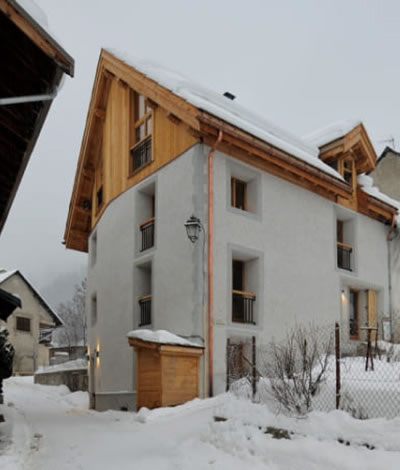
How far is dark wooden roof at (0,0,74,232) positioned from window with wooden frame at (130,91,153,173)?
24.1ft

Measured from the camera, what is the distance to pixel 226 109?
1694 centimetres

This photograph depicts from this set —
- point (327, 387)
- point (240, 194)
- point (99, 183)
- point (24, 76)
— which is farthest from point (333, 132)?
point (24, 76)

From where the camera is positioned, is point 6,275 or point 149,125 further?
point 6,275

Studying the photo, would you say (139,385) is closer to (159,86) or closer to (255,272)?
(255,272)

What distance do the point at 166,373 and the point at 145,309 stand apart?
4.27 meters

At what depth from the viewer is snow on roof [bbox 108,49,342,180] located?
48.2 feet

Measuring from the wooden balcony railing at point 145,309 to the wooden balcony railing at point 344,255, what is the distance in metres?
6.38

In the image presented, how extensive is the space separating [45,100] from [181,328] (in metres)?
7.86

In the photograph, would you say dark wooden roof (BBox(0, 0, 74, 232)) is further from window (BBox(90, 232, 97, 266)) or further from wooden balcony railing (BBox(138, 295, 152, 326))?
window (BBox(90, 232, 97, 266))

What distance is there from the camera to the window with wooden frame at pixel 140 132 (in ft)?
55.8

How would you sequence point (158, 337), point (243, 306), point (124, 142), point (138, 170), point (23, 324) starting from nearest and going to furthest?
point (158, 337)
point (243, 306)
point (138, 170)
point (124, 142)
point (23, 324)

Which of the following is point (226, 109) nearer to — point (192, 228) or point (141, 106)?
point (141, 106)

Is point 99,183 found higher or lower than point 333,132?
lower

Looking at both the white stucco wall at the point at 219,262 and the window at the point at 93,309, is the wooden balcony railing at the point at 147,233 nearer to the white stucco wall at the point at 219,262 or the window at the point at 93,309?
the white stucco wall at the point at 219,262
